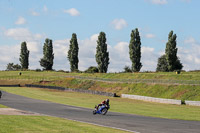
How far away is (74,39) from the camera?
5438 inches

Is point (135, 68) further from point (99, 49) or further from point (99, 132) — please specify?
point (99, 132)

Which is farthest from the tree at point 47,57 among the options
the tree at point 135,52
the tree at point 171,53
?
the tree at point 171,53

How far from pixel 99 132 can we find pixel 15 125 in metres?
5.05

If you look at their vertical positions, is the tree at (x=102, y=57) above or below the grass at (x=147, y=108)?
above

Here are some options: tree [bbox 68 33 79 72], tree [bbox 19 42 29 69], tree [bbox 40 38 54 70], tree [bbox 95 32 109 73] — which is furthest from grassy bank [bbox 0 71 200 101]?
tree [bbox 19 42 29 69]

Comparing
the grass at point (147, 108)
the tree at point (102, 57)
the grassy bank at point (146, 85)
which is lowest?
→ the grass at point (147, 108)

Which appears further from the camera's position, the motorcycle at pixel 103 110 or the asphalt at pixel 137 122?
the motorcycle at pixel 103 110

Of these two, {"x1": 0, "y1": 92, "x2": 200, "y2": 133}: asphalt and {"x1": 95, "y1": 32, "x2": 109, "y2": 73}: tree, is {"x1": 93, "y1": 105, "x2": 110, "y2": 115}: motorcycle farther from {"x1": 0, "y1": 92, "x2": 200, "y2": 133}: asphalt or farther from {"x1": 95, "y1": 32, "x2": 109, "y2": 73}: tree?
{"x1": 95, "y1": 32, "x2": 109, "y2": 73}: tree

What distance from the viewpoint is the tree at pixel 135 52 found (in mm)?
111250

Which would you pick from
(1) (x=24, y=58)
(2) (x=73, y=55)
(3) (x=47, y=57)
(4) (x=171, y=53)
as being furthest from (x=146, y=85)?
(1) (x=24, y=58)

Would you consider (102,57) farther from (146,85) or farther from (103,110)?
(103,110)

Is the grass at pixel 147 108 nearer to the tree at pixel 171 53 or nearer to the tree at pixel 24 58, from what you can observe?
the tree at pixel 171 53

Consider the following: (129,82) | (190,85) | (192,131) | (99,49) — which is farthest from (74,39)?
(192,131)

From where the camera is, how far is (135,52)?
111 metres
